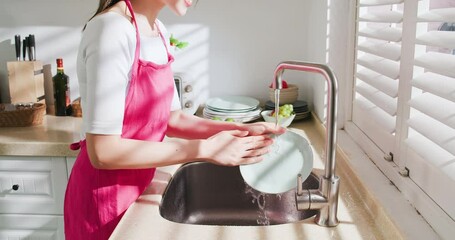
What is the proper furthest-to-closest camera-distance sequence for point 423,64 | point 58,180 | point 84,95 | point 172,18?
point 172,18
point 58,180
point 84,95
point 423,64

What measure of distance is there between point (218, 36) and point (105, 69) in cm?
123

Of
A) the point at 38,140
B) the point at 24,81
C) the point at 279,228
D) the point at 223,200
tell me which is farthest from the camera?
the point at 24,81

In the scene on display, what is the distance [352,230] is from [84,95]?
685 millimetres

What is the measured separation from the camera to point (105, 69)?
3.20 feet

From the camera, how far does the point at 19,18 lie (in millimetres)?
2146

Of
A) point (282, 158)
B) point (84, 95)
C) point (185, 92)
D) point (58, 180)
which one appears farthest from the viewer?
point (185, 92)

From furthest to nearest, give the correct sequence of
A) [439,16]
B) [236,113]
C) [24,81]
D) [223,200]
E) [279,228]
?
[24,81] → [236,113] → [223,200] → [279,228] → [439,16]

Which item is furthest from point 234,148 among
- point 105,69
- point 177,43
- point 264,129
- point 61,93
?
point 61,93

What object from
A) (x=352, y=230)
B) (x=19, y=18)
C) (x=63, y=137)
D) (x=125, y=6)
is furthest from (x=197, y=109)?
(x=352, y=230)

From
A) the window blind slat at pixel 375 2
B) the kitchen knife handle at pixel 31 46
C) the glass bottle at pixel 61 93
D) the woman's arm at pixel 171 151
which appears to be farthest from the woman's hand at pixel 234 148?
the kitchen knife handle at pixel 31 46

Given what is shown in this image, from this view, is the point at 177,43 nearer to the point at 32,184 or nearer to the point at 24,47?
the point at 24,47

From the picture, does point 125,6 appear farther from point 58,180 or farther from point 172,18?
point 172,18

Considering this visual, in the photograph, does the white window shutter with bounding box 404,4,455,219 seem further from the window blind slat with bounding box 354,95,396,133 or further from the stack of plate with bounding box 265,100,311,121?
the stack of plate with bounding box 265,100,311,121

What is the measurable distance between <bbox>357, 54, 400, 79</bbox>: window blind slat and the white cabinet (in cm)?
111
